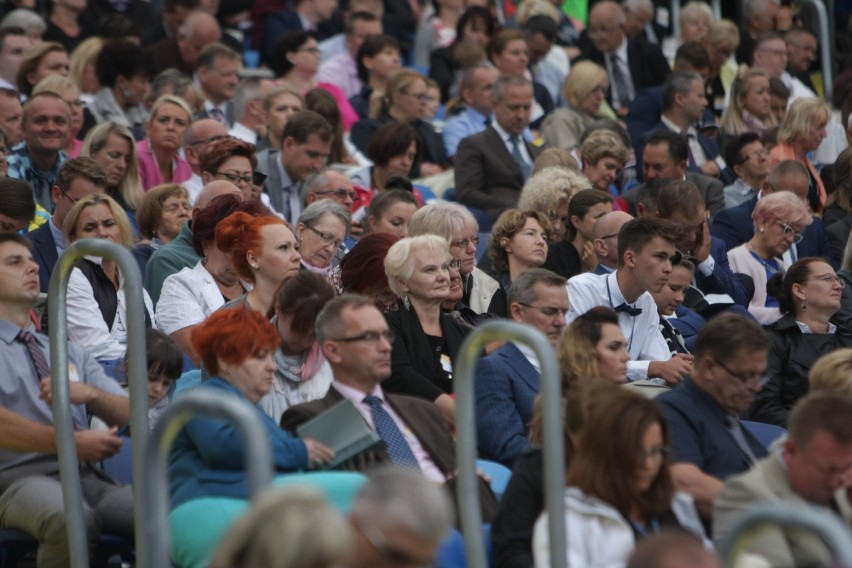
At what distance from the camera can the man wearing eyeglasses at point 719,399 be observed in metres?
6.16

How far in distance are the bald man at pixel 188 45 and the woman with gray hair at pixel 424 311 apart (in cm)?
664

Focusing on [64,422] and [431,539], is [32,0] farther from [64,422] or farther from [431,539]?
[431,539]

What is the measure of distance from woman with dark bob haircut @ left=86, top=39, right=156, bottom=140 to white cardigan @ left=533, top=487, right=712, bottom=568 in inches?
278

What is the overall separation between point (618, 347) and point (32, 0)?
933cm

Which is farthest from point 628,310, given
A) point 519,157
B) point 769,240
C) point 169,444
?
point 169,444

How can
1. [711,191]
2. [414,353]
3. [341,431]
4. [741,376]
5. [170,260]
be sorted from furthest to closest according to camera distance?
[711,191] → [170,260] → [414,353] → [741,376] → [341,431]

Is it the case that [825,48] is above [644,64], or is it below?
below

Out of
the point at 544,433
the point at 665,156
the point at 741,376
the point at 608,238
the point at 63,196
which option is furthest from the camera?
the point at 665,156

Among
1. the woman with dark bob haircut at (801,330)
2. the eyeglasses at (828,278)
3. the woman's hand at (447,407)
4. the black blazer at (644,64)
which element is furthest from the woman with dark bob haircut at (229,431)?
the black blazer at (644,64)

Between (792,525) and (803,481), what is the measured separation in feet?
4.65

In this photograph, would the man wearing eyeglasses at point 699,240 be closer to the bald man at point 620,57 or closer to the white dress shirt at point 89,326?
the white dress shirt at point 89,326

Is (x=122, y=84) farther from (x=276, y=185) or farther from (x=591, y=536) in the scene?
(x=591, y=536)

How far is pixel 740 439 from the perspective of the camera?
6270mm

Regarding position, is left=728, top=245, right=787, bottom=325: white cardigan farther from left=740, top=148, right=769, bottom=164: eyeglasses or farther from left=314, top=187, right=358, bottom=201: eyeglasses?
left=314, top=187, right=358, bottom=201: eyeglasses
